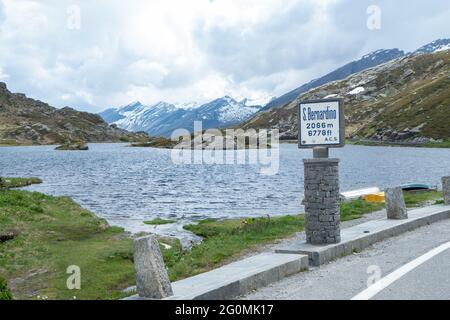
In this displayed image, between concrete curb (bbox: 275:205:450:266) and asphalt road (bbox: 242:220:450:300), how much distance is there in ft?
0.79

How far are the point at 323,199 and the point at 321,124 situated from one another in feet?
6.74

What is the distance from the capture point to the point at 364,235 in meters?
15.4

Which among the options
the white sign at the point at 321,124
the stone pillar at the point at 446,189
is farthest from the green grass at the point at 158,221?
the white sign at the point at 321,124

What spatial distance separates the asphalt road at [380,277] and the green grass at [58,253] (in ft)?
20.1

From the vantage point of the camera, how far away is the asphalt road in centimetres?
998

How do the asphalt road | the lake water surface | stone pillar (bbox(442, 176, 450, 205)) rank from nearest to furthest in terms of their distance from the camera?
the asphalt road, stone pillar (bbox(442, 176, 450, 205)), the lake water surface

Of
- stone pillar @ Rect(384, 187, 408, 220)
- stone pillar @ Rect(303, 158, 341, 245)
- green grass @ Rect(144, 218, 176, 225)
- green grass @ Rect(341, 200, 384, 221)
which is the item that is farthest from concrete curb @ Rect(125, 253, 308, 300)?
green grass @ Rect(144, 218, 176, 225)

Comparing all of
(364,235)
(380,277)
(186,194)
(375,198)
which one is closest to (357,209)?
(375,198)

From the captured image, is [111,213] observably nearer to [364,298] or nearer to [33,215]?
[33,215]

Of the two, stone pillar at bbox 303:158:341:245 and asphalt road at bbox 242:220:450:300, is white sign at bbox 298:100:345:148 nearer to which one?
stone pillar at bbox 303:158:341:245

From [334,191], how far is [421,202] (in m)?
18.1

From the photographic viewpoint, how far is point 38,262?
20469 mm

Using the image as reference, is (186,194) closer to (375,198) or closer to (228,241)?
(375,198)
